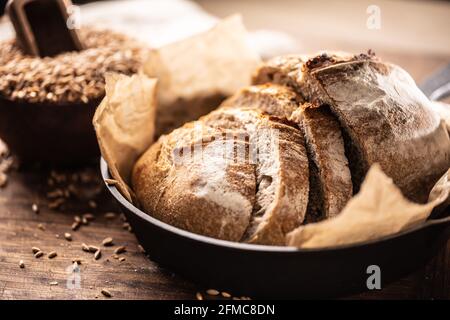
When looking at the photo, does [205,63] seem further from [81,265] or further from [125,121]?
[81,265]

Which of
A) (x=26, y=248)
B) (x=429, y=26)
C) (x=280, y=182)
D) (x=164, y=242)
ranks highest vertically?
(x=280, y=182)

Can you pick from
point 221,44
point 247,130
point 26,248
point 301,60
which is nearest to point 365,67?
point 301,60

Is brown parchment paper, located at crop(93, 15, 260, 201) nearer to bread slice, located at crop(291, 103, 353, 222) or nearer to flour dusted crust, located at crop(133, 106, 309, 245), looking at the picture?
flour dusted crust, located at crop(133, 106, 309, 245)

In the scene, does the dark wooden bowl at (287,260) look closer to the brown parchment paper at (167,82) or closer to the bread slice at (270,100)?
the brown parchment paper at (167,82)

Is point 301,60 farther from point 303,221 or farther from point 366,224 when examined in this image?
point 366,224

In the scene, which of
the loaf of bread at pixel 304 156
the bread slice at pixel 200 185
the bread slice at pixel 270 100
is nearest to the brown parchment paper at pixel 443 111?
the loaf of bread at pixel 304 156

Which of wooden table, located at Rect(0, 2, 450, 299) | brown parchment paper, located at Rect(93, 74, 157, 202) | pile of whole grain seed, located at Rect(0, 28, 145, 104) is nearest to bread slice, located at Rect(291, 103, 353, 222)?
wooden table, located at Rect(0, 2, 450, 299)

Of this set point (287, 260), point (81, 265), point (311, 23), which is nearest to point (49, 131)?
point (81, 265)
